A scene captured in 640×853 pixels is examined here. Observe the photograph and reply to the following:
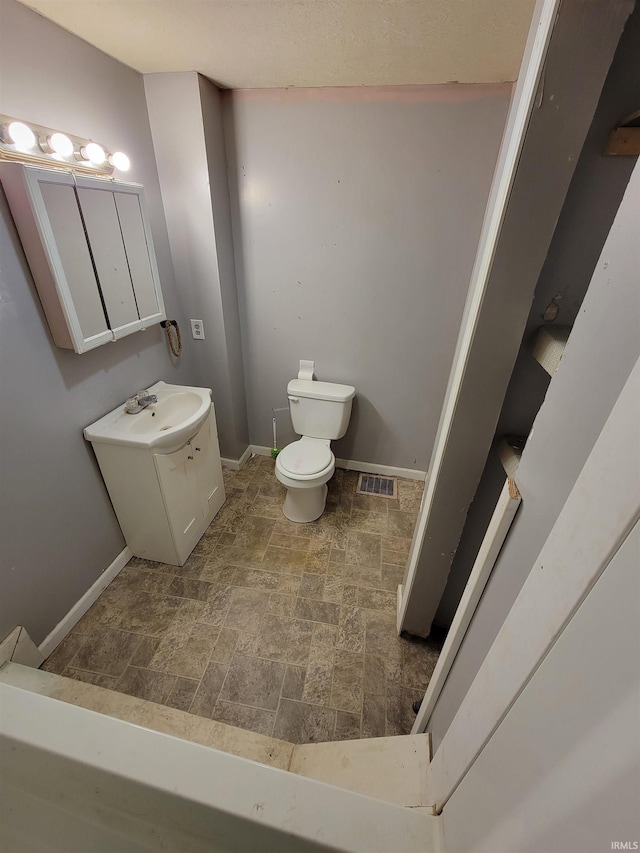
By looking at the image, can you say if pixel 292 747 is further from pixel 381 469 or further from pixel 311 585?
pixel 381 469

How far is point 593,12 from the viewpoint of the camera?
0.61 meters

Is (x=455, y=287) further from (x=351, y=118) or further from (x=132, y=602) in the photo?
(x=132, y=602)

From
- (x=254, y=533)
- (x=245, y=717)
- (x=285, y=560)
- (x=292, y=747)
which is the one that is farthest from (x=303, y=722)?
(x=254, y=533)

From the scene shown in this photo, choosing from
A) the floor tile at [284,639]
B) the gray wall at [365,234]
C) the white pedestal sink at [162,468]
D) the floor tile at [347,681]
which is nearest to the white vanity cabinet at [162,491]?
the white pedestal sink at [162,468]

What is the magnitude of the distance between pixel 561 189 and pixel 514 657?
2.96ft

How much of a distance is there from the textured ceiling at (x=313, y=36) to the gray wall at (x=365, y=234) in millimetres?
143

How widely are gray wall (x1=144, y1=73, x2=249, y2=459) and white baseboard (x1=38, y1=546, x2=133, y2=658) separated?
40.8 inches

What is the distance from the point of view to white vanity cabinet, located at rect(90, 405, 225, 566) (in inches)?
62.9

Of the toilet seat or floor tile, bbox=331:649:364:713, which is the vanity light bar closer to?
the toilet seat

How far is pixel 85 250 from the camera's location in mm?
1396

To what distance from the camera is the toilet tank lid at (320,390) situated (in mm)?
2195

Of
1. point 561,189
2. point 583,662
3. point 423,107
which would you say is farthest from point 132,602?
point 423,107

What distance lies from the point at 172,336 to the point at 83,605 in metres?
1.47

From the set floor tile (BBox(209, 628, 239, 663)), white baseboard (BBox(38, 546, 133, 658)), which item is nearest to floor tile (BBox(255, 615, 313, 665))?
floor tile (BBox(209, 628, 239, 663))
